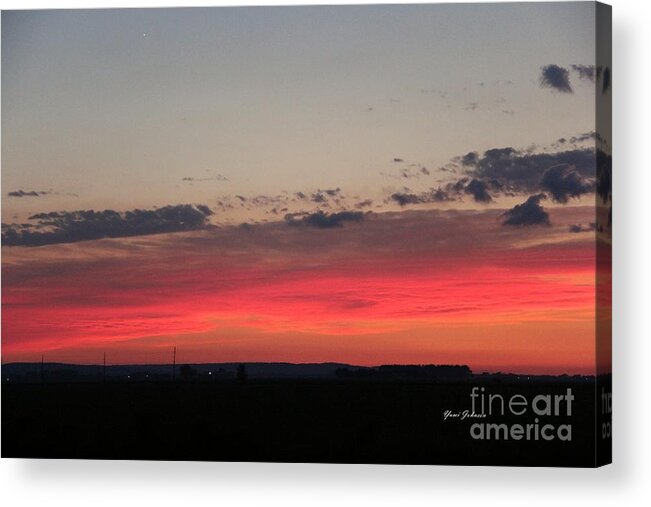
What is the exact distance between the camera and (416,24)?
13.7 m

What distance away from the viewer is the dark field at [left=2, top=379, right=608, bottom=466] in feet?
44.4

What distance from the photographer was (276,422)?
13.8 m

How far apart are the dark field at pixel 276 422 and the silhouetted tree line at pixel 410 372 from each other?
6cm

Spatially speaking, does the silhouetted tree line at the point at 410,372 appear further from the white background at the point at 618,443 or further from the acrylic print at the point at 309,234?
the white background at the point at 618,443

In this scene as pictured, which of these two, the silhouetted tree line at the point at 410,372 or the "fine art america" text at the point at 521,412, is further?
the silhouetted tree line at the point at 410,372

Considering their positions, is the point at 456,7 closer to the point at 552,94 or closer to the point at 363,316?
the point at 552,94

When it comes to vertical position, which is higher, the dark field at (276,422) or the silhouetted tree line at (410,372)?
the silhouetted tree line at (410,372)

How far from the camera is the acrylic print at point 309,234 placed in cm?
1345

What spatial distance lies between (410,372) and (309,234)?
4.56 feet

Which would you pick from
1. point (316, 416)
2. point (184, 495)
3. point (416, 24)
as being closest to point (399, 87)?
point (416, 24)
